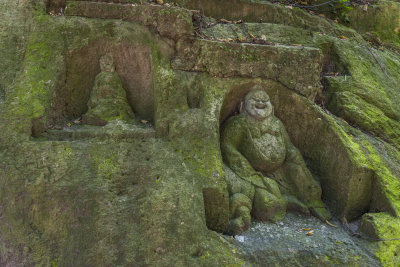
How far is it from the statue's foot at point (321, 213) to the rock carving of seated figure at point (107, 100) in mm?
2598

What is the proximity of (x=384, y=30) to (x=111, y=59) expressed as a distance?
6.40m

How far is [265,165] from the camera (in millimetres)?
4297

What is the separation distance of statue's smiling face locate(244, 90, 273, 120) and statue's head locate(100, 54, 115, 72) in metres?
1.92

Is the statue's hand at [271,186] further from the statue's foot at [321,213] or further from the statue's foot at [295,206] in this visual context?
the statue's foot at [321,213]

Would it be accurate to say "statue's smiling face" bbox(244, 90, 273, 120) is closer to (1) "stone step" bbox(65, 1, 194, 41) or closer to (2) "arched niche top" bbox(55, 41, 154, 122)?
(1) "stone step" bbox(65, 1, 194, 41)

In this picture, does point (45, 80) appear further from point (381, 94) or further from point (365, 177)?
point (381, 94)

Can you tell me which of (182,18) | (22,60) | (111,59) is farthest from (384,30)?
(22,60)

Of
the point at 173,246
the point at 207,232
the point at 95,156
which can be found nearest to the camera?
the point at 173,246

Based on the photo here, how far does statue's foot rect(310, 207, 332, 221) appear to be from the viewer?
408 centimetres

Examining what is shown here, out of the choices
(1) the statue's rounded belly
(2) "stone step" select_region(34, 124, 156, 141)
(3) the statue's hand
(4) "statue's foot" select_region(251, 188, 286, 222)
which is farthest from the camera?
(1) the statue's rounded belly

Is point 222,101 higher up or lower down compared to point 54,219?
higher up

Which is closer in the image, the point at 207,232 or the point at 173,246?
the point at 173,246

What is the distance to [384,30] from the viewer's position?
24.9 ft

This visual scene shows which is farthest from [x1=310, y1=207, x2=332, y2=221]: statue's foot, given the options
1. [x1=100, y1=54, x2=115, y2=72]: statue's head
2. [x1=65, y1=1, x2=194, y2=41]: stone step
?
[x1=100, y1=54, x2=115, y2=72]: statue's head
